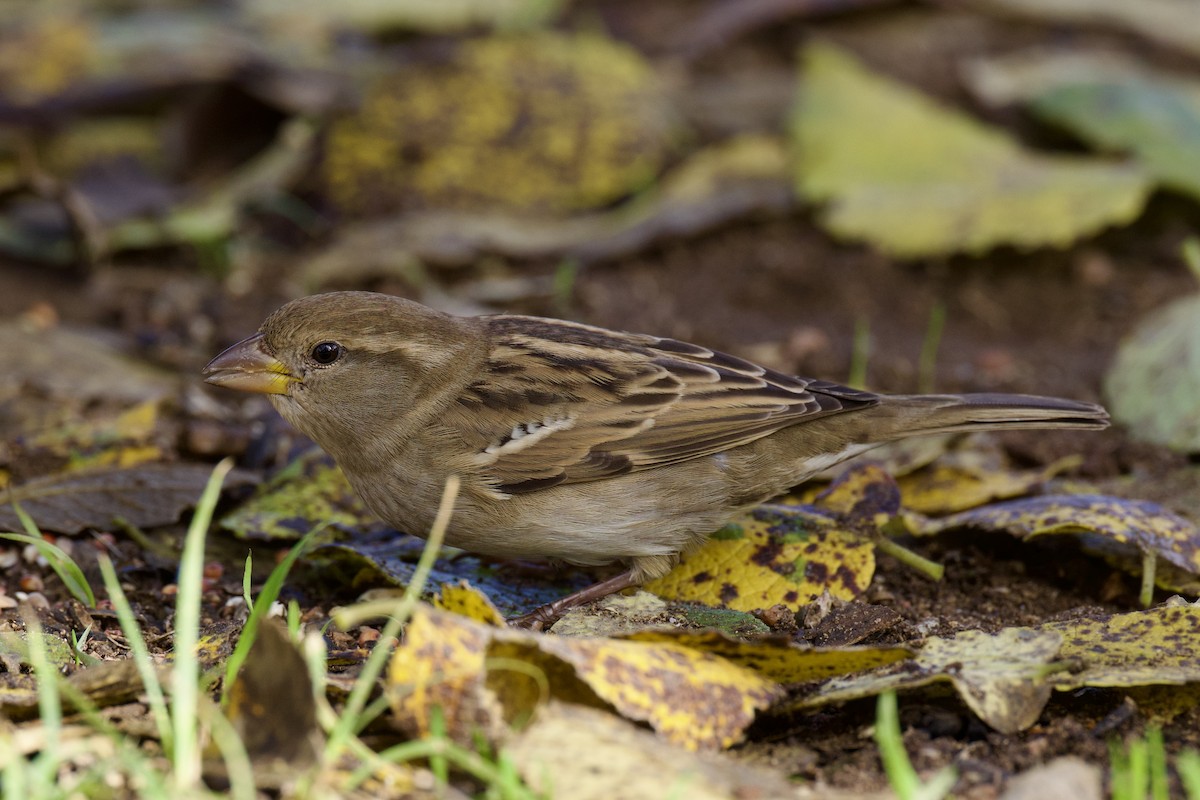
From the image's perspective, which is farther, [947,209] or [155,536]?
[947,209]

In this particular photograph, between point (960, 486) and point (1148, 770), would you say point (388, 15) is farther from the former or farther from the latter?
point (1148, 770)

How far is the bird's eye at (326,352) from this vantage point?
4.24 m

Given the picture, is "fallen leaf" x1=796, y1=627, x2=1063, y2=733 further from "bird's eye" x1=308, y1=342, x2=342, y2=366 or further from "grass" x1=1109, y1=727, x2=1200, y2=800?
"bird's eye" x1=308, y1=342, x2=342, y2=366

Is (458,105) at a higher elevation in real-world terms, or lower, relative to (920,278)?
higher

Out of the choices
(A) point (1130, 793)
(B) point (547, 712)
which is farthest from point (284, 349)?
(A) point (1130, 793)

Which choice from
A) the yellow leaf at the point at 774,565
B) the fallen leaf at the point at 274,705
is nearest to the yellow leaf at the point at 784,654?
the yellow leaf at the point at 774,565

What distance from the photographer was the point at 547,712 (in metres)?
2.82

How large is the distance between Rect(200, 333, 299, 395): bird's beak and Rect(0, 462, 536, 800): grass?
1.32m

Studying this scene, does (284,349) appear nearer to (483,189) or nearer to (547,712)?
(547,712)

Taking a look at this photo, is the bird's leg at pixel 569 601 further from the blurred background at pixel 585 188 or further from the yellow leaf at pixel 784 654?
the blurred background at pixel 585 188

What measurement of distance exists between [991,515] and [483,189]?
142 inches

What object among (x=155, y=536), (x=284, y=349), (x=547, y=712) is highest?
(x=284, y=349)

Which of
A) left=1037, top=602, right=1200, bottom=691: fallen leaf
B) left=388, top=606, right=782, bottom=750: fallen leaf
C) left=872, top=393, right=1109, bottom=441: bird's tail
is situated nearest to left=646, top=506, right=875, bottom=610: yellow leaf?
left=872, top=393, right=1109, bottom=441: bird's tail

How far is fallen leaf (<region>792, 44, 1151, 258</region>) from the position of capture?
6082 millimetres
